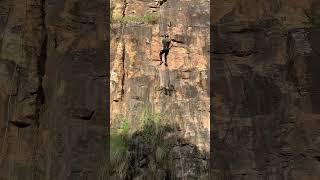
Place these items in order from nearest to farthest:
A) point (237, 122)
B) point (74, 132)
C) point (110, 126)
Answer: point (74, 132) < point (237, 122) < point (110, 126)

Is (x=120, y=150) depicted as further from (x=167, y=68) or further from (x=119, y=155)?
(x=167, y=68)

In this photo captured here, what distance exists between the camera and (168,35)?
635 inches

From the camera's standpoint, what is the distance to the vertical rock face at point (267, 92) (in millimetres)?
13219

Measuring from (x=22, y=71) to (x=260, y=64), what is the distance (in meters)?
6.15

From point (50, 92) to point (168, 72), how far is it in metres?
4.34

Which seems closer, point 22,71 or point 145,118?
point 22,71

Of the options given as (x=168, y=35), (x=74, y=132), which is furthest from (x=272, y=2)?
(x=74, y=132)

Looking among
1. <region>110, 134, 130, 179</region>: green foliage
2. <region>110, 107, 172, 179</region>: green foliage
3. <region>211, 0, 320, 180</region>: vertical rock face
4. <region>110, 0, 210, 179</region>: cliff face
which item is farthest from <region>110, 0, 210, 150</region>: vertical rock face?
<region>211, 0, 320, 180</region>: vertical rock face

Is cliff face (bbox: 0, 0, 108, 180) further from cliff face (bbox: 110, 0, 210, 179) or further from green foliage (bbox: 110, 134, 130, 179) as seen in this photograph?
cliff face (bbox: 110, 0, 210, 179)

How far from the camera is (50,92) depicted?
1258 cm

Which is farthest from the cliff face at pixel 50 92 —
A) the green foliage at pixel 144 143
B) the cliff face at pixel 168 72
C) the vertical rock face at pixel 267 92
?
the vertical rock face at pixel 267 92

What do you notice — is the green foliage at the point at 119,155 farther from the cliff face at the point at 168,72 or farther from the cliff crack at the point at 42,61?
the cliff crack at the point at 42,61

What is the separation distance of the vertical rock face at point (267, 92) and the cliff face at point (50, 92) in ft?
10.9

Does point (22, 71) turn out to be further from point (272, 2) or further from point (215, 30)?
point (272, 2)
